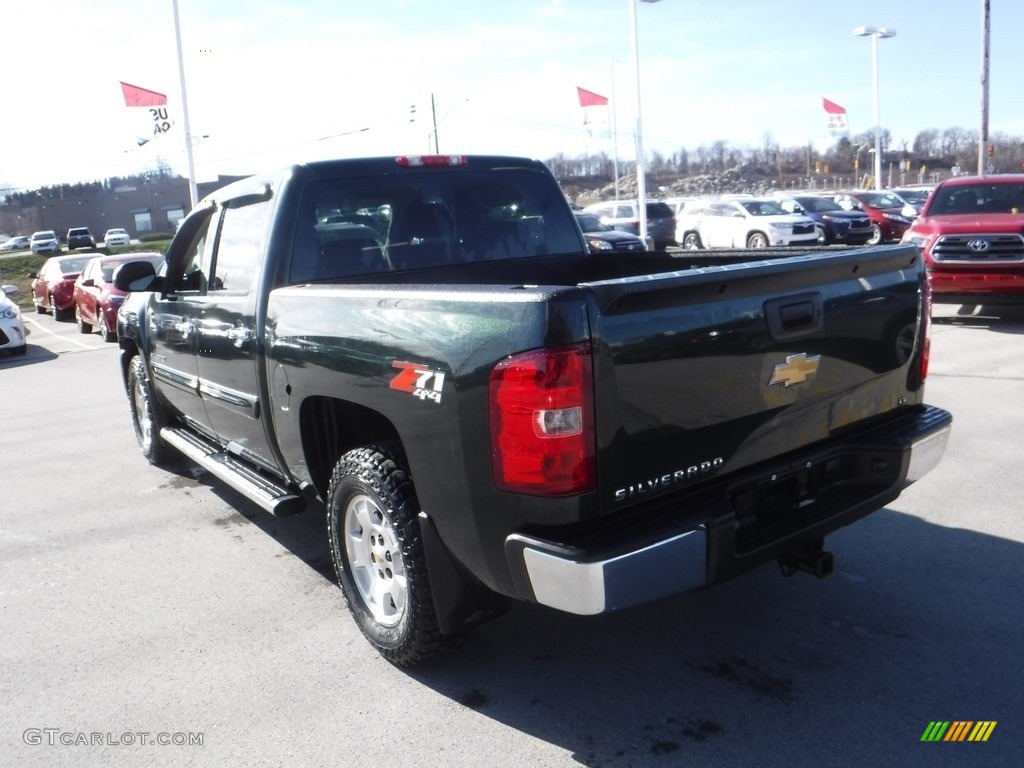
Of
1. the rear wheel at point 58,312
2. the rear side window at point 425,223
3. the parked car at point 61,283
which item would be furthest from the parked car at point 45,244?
the rear side window at point 425,223

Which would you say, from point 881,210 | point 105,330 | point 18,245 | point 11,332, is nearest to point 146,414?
point 11,332

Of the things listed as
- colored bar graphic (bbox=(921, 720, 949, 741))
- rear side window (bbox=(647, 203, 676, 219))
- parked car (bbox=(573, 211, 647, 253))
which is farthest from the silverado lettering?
rear side window (bbox=(647, 203, 676, 219))

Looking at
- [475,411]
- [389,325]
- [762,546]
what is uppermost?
[389,325]

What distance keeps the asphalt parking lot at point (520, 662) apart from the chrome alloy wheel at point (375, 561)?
0.24m

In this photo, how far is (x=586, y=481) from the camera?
2.74 m

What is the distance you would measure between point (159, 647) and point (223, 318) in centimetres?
162

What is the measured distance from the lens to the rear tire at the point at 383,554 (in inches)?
129

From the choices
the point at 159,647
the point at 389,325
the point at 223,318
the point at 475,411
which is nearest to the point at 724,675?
the point at 475,411

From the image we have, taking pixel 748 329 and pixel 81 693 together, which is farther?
pixel 81 693

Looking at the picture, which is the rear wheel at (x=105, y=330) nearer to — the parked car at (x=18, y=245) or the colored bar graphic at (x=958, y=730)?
the colored bar graphic at (x=958, y=730)

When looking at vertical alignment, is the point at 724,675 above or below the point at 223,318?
below

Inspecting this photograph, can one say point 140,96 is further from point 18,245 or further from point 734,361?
point 18,245

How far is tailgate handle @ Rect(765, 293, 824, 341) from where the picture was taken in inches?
123

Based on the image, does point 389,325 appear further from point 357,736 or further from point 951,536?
point 951,536
